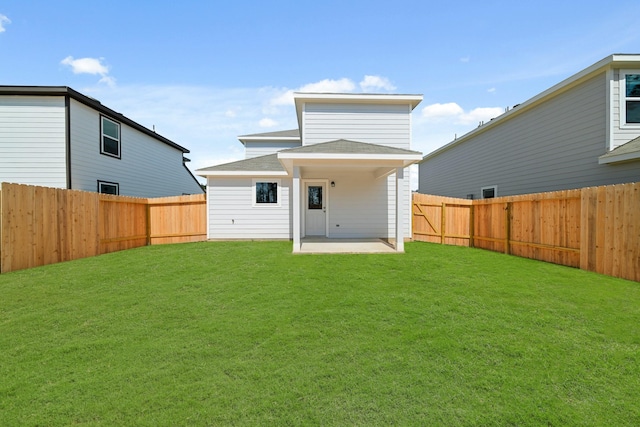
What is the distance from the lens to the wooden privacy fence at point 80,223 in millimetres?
6789

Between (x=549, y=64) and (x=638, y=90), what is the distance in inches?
124

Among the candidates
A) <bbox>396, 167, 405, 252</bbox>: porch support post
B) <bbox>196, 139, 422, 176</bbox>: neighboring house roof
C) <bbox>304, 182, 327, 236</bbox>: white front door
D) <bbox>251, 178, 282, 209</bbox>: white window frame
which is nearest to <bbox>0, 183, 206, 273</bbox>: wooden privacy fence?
<bbox>251, 178, 282, 209</bbox>: white window frame

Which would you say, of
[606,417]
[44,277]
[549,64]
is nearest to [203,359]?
[606,417]

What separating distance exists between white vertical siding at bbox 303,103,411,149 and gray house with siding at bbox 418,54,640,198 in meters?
4.84

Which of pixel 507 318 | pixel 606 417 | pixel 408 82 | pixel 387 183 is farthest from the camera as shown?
pixel 408 82

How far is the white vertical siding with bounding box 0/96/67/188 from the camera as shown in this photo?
34.0 ft

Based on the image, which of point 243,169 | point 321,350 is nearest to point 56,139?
point 243,169

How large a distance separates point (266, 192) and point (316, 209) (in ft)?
7.08

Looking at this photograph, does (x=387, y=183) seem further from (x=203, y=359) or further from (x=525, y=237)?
(x=203, y=359)

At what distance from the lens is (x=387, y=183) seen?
11.4m

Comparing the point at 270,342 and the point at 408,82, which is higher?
the point at 408,82

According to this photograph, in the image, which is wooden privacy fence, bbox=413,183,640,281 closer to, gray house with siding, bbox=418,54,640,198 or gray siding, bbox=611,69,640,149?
gray house with siding, bbox=418,54,640,198

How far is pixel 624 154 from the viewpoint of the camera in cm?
764

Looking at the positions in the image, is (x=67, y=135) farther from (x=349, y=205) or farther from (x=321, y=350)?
(x=321, y=350)
